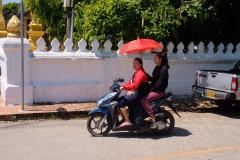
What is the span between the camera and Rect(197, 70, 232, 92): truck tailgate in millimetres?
10217

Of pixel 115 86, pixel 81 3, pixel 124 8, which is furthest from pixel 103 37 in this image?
pixel 115 86

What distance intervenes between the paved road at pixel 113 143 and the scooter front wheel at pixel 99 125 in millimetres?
143

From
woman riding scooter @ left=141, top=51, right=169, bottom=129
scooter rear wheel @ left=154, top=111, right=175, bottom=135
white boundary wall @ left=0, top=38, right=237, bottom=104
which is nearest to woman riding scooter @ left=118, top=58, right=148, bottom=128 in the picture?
woman riding scooter @ left=141, top=51, right=169, bottom=129

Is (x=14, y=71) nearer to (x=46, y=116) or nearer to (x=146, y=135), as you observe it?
(x=46, y=116)

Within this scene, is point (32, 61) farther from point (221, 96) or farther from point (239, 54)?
point (239, 54)

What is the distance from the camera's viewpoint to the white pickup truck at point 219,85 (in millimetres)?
10047

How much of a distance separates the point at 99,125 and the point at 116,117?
342 millimetres

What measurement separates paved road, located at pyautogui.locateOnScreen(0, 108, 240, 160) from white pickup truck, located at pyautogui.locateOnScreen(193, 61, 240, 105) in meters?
0.67

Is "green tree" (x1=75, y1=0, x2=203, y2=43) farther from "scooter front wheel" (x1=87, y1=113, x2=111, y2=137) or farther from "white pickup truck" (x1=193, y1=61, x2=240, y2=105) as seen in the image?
"scooter front wheel" (x1=87, y1=113, x2=111, y2=137)

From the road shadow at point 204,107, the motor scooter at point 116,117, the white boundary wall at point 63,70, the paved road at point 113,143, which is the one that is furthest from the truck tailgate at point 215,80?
the motor scooter at point 116,117

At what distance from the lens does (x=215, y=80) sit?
34.6 ft

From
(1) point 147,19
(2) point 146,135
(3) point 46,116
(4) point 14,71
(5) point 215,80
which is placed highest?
(1) point 147,19

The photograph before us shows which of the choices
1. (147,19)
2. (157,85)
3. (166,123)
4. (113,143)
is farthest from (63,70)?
(113,143)

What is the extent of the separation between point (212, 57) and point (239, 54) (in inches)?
39.9
